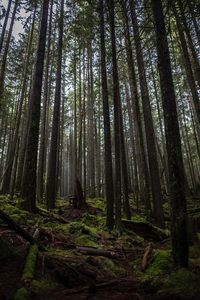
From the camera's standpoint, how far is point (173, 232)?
13.0ft

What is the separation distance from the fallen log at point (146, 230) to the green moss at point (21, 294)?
578 centimetres

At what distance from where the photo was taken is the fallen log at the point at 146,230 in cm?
821

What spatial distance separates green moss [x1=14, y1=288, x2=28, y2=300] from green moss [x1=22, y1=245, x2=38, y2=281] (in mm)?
415

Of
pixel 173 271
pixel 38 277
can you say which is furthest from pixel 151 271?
pixel 38 277

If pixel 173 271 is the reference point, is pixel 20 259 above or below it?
above

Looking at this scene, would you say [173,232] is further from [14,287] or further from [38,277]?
[14,287]

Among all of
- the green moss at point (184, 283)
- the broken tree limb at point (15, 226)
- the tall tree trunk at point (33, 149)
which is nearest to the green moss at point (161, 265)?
the green moss at point (184, 283)

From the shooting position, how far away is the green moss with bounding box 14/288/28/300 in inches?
116

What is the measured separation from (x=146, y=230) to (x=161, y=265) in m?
4.20

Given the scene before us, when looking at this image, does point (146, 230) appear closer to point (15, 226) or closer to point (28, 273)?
point (15, 226)

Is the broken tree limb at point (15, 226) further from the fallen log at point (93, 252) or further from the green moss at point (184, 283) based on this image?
the green moss at point (184, 283)

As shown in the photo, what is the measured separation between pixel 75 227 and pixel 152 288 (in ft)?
13.8

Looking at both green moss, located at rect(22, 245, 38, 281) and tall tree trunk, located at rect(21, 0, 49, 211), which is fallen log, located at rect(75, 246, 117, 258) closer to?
green moss, located at rect(22, 245, 38, 281)

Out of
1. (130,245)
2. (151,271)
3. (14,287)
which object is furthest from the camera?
(130,245)
